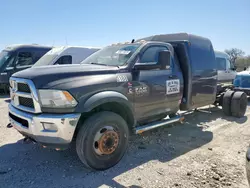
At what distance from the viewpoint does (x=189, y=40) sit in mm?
5668

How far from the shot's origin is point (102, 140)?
359 centimetres

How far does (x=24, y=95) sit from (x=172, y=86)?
298cm

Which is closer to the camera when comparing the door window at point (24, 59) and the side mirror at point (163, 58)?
the side mirror at point (163, 58)

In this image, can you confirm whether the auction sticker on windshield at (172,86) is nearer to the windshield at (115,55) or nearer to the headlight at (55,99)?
the windshield at (115,55)

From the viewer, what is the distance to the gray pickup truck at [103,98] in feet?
10.7

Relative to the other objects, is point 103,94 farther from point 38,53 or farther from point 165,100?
point 38,53

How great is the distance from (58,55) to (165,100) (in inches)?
295

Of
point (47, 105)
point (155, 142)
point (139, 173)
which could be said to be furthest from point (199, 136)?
point (47, 105)

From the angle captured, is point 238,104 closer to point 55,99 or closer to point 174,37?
point 174,37

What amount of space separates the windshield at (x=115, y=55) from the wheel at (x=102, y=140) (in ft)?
3.91

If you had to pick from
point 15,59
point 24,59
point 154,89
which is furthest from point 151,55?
point 24,59

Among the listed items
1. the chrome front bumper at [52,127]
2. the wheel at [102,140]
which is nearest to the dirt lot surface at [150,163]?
the wheel at [102,140]

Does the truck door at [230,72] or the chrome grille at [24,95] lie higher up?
the chrome grille at [24,95]

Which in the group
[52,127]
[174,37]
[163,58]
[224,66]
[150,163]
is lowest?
[150,163]
